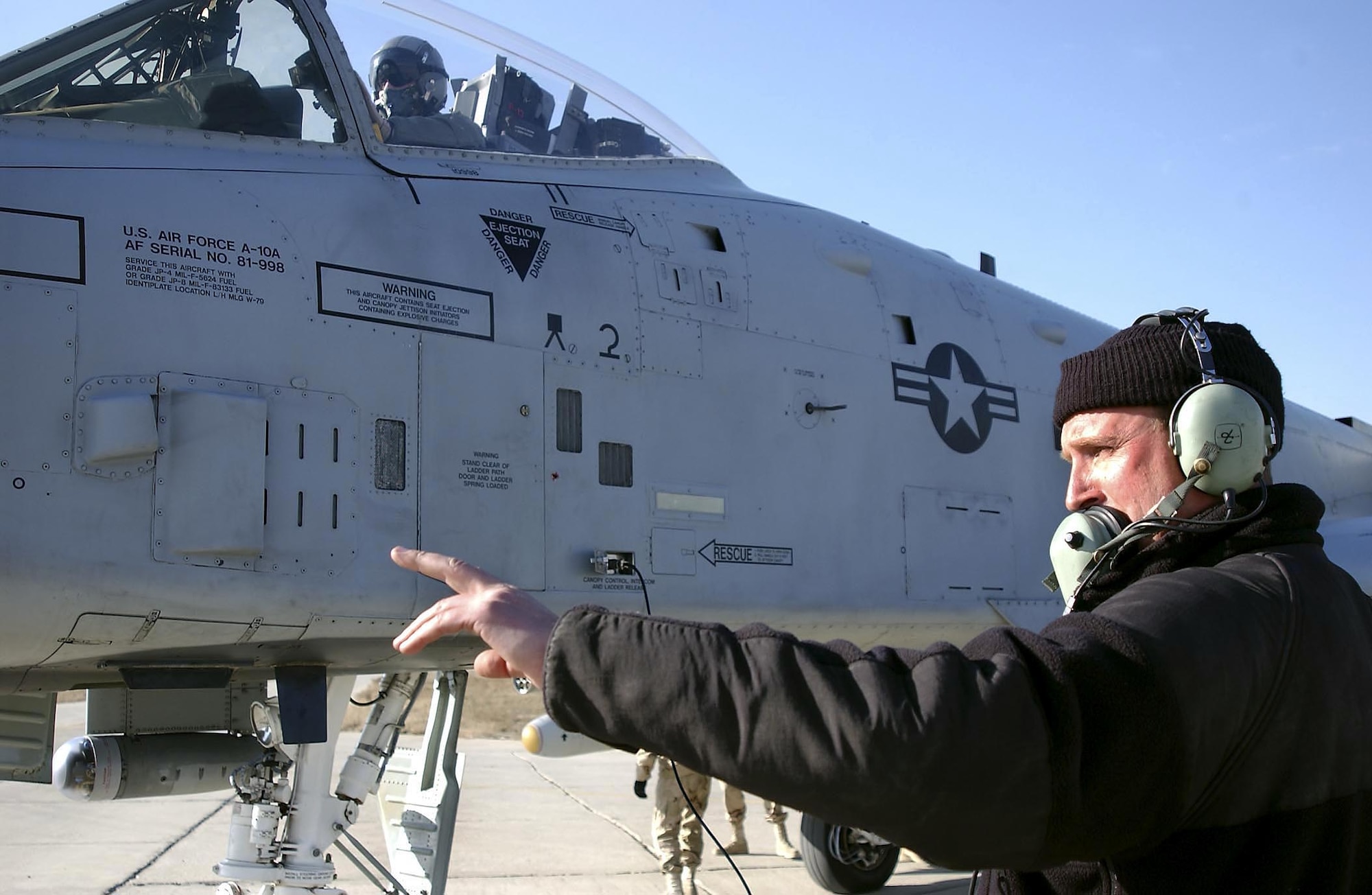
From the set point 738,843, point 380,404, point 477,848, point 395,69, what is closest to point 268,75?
point 395,69

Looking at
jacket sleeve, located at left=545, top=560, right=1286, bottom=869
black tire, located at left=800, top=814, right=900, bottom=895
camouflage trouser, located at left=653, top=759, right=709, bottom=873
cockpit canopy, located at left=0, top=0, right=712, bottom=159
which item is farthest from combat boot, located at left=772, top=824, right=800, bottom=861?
jacket sleeve, located at left=545, top=560, right=1286, bottom=869

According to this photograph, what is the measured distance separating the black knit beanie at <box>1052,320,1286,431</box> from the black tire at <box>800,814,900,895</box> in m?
7.06

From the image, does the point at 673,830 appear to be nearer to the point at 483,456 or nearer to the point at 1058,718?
the point at 483,456

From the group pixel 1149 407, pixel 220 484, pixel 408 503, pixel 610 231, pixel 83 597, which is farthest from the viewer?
pixel 610 231

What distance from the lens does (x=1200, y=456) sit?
71.1 inches

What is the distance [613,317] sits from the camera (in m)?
5.17

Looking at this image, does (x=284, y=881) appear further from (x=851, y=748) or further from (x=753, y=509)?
(x=851, y=748)

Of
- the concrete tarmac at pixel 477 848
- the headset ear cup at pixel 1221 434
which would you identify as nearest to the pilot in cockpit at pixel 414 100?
the headset ear cup at pixel 1221 434

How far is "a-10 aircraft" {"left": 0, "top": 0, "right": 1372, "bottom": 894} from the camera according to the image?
152 inches

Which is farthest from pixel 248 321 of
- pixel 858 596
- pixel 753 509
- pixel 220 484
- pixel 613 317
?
pixel 858 596

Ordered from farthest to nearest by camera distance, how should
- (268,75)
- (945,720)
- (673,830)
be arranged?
(673,830)
(268,75)
(945,720)

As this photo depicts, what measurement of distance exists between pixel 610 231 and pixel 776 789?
14.1ft

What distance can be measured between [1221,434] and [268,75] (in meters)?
4.28

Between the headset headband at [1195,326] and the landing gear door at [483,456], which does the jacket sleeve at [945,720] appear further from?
the landing gear door at [483,456]
